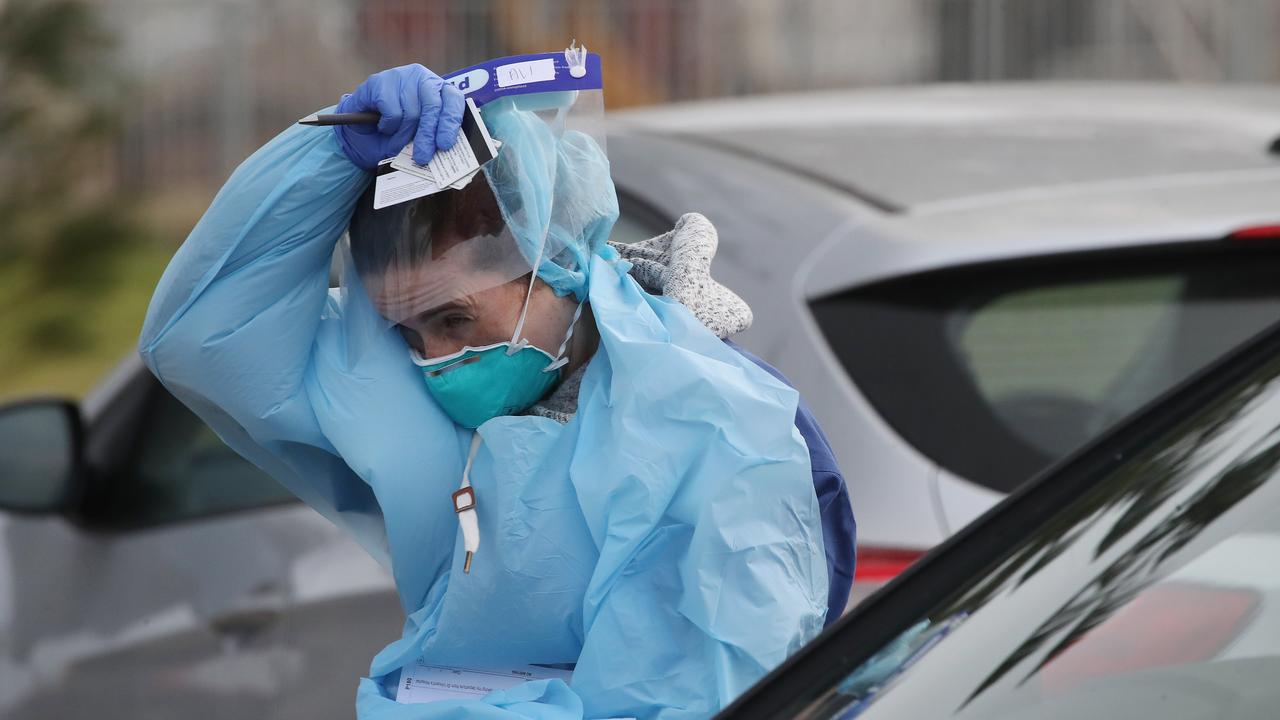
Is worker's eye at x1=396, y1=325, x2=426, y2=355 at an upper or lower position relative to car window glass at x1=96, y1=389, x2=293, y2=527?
upper

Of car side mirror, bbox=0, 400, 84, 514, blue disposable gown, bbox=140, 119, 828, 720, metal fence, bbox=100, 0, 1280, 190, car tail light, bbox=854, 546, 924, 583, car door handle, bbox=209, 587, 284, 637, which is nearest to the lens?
blue disposable gown, bbox=140, 119, 828, 720

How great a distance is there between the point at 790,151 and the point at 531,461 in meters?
1.29

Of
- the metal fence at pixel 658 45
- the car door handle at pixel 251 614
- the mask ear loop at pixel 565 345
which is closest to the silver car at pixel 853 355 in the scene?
the car door handle at pixel 251 614

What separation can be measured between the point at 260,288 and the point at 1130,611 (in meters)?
0.91

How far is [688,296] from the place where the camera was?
5.41 feet

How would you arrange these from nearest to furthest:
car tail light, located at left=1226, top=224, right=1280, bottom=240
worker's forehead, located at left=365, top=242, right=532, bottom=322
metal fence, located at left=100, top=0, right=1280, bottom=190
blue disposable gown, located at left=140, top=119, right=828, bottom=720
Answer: blue disposable gown, located at left=140, top=119, right=828, bottom=720, worker's forehead, located at left=365, top=242, right=532, bottom=322, car tail light, located at left=1226, top=224, right=1280, bottom=240, metal fence, located at left=100, top=0, right=1280, bottom=190

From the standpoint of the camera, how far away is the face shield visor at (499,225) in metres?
1.54

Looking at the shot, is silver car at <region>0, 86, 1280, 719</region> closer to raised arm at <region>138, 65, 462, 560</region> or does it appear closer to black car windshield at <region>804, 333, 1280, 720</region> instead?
black car windshield at <region>804, 333, 1280, 720</region>

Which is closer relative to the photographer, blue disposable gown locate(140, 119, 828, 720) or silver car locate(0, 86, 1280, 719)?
blue disposable gown locate(140, 119, 828, 720)

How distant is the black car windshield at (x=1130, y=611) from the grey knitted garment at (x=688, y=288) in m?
0.40

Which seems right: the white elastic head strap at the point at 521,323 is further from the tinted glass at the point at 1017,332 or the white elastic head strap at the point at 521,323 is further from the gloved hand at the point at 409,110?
the tinted glass at the point at 1017,332

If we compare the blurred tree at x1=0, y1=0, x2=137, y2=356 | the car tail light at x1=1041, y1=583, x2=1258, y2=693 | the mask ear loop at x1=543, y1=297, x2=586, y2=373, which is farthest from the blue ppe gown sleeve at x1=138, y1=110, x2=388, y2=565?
the blurred tree at x1=0, y1=0, x2=137, y2=356

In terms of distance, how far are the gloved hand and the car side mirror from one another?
1588 millimetres

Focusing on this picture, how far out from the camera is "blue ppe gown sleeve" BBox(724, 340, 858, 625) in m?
1.60
